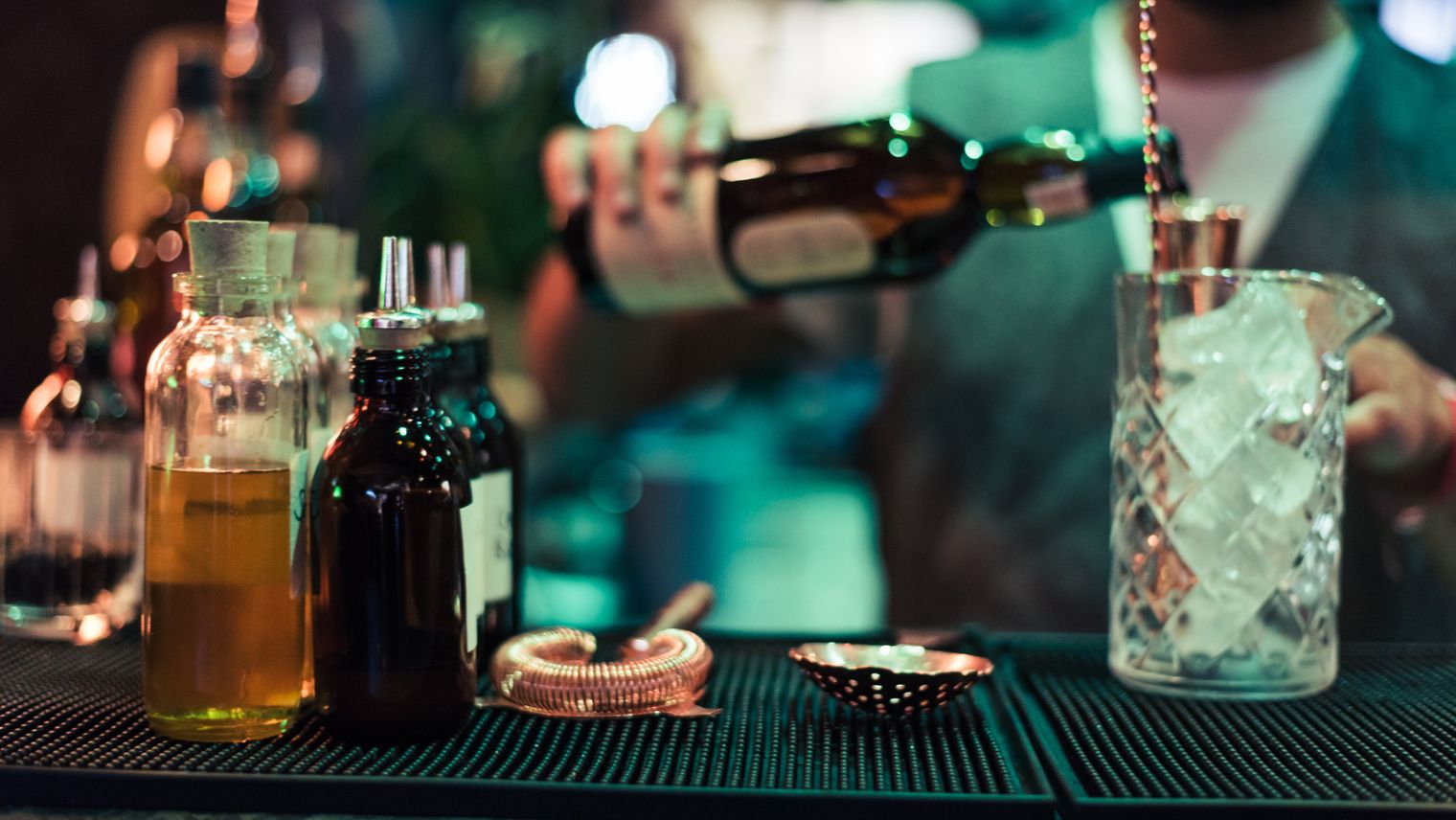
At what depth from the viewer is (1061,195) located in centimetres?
93

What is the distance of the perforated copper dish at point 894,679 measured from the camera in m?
0.68

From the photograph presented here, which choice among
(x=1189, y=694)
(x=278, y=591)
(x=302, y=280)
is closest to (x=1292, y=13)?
(x=1189, y=694)

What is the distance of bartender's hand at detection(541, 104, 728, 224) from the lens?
3.35 ft

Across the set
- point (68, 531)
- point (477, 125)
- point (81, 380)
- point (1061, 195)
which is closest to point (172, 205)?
point (81, 380)

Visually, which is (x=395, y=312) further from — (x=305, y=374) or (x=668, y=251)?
(x=668, y=251)

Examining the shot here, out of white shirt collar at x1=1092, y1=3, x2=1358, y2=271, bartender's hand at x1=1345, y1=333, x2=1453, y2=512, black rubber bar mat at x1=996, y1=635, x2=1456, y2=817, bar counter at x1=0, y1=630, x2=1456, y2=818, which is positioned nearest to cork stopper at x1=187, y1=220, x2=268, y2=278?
bar counter at x1=0, y1=630, x2=1456, y2=818

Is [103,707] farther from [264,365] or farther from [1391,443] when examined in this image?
[1391,443]

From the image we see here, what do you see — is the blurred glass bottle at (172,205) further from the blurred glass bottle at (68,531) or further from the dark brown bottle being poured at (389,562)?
the dark brown bottle being poured at (389,562)

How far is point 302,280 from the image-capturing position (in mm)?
830

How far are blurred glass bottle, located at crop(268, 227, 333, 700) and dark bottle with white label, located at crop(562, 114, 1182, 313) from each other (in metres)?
0.33

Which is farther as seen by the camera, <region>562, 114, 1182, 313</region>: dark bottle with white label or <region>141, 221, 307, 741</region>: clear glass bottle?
<region>562, 114, 1182, 313</region>: dark bottle with white label

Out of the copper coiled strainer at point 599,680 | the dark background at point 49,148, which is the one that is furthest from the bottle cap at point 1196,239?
the dark background at point 49,148

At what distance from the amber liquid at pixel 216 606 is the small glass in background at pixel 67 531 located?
273 millimetres

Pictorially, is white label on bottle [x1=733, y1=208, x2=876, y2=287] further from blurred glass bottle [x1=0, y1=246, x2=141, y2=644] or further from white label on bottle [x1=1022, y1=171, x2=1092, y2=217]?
blurred glass bottle [x1=0, y1=246, x2=141, y2=644]
